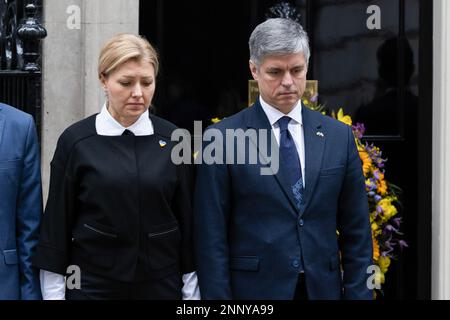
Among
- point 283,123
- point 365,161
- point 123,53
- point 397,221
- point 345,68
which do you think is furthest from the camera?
point 345,68

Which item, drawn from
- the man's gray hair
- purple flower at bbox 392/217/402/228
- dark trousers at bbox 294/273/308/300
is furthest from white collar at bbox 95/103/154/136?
purple flower at bbox 392/217/402/228

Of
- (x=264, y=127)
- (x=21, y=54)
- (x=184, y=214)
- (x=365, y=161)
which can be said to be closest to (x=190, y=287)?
(x=184, y=214)

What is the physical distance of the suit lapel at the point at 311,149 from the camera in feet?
12.3

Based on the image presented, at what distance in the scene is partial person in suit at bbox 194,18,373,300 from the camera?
3705mm

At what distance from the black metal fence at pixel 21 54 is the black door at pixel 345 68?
2.74 feet

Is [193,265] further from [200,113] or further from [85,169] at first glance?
[200,113]

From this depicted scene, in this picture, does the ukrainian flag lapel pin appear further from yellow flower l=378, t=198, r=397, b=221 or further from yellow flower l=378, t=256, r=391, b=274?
yellow flower l=378, t=256, r=391, b=274

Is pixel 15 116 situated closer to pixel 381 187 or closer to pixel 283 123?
pixel 283 123

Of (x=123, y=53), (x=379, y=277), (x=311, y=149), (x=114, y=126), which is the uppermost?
(x=123, y=53)

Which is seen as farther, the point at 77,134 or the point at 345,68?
the point at 345,68

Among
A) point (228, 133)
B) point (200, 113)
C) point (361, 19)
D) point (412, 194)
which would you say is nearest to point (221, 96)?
point (200, 113)

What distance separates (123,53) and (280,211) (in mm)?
947

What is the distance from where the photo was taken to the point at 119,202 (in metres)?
3.65

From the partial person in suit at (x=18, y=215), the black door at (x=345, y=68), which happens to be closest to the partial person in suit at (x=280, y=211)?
the partial person in suit at (x=18, y=215)
